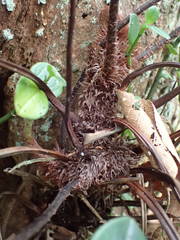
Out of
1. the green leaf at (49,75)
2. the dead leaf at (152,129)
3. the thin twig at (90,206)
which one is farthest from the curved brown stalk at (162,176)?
the green leaf at (49,75)

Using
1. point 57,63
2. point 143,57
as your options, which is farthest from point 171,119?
point 57,63

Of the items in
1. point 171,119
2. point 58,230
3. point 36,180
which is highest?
point 171,119

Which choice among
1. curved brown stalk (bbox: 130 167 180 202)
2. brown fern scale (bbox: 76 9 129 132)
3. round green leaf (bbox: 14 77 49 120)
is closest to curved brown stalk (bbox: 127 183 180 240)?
curved brown stalk (bbox: 130 167 180 202)

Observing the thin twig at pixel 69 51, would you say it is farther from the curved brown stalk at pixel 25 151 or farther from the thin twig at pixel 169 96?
the thin twig at pixel 169 96

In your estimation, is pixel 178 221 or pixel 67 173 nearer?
pixel 67 173

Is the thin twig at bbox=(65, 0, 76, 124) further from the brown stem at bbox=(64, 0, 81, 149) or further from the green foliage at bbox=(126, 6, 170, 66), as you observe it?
the green foliage at bbox=(126, 6, 170, 66)

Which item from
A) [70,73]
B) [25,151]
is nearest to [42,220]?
[25,151]

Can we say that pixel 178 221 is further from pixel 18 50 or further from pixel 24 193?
pixel 18 50
